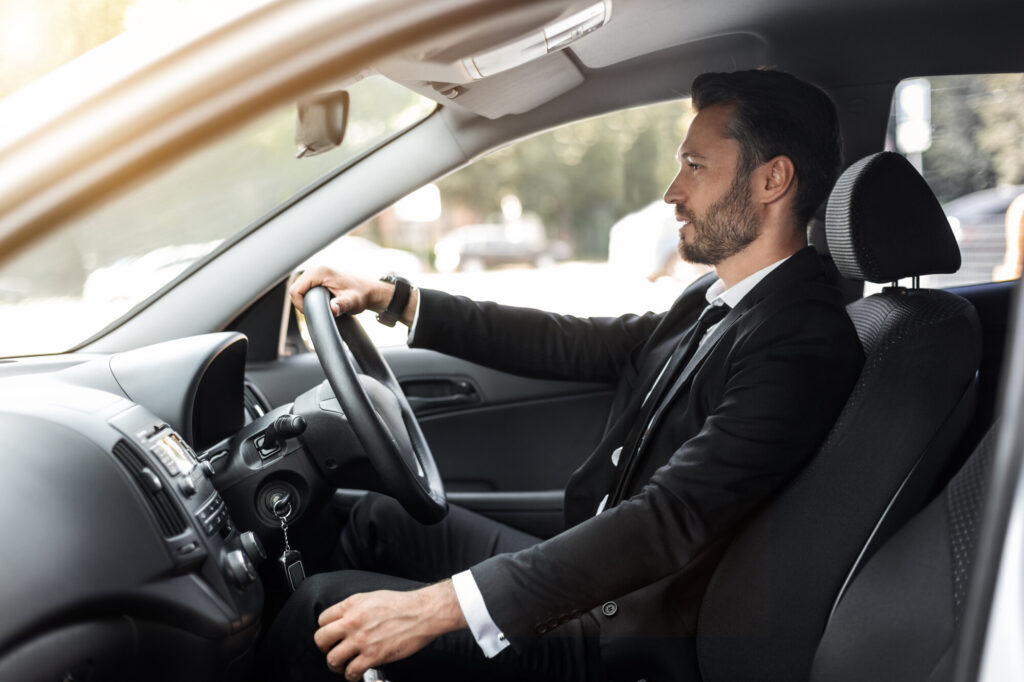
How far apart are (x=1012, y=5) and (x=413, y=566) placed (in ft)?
5.38

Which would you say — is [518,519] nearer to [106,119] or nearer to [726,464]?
[726,464]

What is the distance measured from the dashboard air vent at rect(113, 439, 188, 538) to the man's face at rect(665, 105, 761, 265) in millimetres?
1094

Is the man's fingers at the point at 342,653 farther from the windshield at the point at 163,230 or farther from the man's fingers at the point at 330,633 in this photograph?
the windshield at the point at 163,230

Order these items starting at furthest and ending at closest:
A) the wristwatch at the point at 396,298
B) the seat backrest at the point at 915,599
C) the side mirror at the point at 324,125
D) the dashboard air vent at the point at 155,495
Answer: the wristwatch at the point at 396,298 < the side mirror at the point at 324,125 < the dashboard air vent at the point at 155,495 < the seat backrest at the point at 915,599

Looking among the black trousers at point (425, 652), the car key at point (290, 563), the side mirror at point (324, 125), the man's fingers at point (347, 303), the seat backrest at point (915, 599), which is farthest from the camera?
the man's fingers at point (347, 303)

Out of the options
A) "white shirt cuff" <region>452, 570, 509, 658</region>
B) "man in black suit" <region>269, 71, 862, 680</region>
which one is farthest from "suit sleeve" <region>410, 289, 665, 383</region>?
"white shirt cuff" <region>452, 570, 509, 658</region>

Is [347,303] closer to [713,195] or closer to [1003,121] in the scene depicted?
[713,195]

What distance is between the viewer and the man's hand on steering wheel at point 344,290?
6.26 ft

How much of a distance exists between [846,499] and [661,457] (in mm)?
352

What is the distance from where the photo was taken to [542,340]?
7.63 ft

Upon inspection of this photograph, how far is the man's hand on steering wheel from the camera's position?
1.91 meters

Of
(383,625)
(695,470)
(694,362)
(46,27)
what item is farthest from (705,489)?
(46,27)

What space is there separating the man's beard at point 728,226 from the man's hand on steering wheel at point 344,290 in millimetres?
671

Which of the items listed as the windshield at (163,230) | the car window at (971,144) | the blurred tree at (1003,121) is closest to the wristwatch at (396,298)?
the windshield at (163,230)
